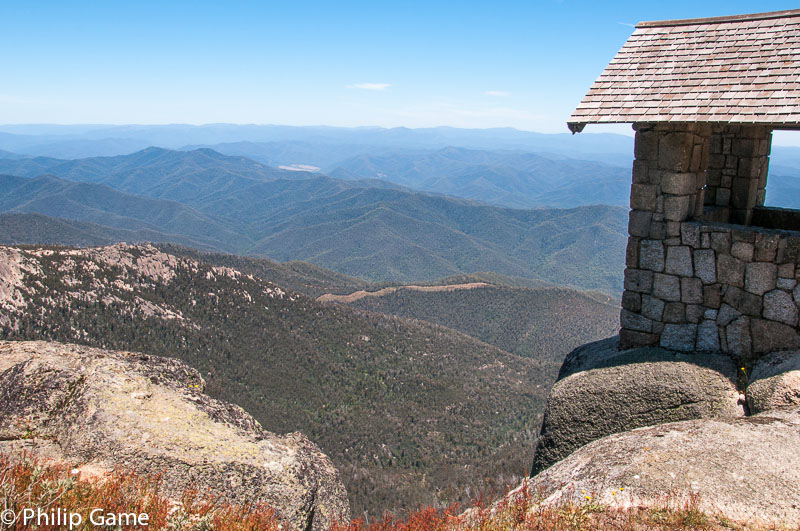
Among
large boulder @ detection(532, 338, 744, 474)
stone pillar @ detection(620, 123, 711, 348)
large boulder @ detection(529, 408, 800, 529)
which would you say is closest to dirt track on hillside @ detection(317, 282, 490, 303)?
stone pillar @ detection(620, 123, 711, 348)

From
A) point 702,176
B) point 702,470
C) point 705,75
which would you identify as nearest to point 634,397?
point 702,470

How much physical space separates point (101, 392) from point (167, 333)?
92.8 ft

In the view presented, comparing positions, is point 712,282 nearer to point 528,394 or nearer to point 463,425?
point 463,425

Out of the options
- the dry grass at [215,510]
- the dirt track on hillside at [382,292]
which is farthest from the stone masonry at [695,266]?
the dirt track on hillside at [382,292]

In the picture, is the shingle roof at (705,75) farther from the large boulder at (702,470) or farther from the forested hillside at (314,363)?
the forested hillside at (314,363)

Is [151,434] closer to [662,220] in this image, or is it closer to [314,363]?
[662,220]

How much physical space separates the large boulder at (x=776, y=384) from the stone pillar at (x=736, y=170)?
129 inches

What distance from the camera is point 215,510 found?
17.0 feet

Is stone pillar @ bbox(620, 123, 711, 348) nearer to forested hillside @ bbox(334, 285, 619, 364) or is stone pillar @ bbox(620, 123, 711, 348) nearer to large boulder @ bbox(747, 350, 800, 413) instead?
large boulder @ bbox(747, 350, 800, 413)

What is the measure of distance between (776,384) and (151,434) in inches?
314

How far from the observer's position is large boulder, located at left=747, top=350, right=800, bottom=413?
6930 mm

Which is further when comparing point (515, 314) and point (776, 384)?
point (515, 314)

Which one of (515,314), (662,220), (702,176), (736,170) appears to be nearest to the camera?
(662,220)

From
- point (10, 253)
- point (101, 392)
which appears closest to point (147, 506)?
point (101, 392)
